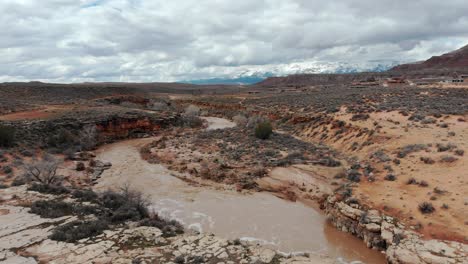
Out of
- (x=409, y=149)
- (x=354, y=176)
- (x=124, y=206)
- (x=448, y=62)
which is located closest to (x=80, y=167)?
(x=124, y=206)

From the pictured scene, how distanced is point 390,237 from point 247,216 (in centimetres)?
649

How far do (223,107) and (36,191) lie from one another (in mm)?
46641

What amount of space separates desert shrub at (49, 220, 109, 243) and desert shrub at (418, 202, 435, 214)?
12.6 meters

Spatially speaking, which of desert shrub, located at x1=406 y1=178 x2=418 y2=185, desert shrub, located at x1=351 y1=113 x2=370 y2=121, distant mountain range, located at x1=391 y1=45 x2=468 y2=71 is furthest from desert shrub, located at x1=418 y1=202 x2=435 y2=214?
distant mountain range, located at x1=391 y1=45 x2=468 y2=71

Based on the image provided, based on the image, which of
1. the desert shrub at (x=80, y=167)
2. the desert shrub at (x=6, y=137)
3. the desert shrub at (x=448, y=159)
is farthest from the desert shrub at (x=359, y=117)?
the desert shrub at (x=6, y=137)

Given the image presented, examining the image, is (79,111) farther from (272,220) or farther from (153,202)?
(272,220)

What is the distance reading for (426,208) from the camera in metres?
12.1

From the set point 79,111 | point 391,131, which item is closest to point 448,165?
point 391,131

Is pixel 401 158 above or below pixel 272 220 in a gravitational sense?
above

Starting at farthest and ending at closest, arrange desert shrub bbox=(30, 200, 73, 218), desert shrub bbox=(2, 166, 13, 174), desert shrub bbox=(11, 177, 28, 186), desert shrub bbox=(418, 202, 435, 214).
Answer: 1. desert shrub bbox=(2, 166, 13, 174)
2. desert shrub bbox=(11, 177, 28, 186)
3. desert shrub bbox=(30, 200, 73, 218)
4. desert shrub bbox=(418, 202, 435, 214)

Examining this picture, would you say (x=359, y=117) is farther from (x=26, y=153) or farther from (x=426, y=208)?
(x=26, y=153)

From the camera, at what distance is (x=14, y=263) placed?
8.82 metres

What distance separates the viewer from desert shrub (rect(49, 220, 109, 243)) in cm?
1032

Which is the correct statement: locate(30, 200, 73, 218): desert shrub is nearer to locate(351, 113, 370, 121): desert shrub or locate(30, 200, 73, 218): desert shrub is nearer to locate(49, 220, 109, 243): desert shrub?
locate(49, 220, 109, 243): desert shrub
